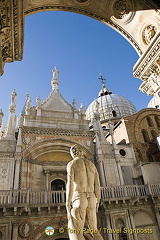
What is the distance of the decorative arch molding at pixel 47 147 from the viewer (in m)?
14.7

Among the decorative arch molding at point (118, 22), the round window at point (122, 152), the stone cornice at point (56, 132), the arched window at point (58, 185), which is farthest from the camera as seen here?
the round window at point (122, 152)

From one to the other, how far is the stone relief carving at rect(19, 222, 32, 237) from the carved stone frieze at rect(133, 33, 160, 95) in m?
11.1

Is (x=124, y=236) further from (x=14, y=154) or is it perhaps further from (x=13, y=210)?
(x=14, y=154)

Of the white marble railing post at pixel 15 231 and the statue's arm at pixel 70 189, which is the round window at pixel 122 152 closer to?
the white marble railing post at pixel 15 231

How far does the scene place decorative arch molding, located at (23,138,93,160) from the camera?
14.7 meters

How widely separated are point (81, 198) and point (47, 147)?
11676 mm

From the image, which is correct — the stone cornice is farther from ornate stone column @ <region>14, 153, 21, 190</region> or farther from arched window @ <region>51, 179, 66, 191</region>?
arched window @ <region>51, 179, 66, 191</region>

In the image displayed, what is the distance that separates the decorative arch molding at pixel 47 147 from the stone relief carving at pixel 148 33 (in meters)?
11.6

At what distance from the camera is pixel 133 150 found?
17.8 metres

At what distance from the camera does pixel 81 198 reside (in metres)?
4.24

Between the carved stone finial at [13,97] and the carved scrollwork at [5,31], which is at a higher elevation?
the carved stone finial at [13,97]

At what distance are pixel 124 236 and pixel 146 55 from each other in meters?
12.6

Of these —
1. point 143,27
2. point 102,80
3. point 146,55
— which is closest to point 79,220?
point 146,55

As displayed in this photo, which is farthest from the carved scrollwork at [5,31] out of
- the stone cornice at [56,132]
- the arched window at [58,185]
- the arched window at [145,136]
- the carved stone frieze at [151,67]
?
the arched window at [145,136]
